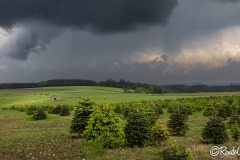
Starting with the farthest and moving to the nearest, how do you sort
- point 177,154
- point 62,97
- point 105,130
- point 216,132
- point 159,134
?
1. point 62,97
2. point 216,132
3. point 159,134
4. point 105,130
5. point 177,154

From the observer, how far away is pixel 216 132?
48.7 ft

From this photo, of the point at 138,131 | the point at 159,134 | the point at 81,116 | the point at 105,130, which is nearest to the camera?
the point at 105,130

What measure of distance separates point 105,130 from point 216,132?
823cm

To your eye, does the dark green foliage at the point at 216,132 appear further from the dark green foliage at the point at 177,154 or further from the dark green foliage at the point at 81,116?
the dark green foliage at the point at 81,116

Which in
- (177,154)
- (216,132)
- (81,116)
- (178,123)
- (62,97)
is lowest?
(62,97)

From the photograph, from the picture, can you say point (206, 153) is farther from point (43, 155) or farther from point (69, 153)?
point (43, 155)

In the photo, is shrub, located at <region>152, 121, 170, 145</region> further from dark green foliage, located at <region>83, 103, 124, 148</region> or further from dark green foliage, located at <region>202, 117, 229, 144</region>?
dark green foliage, located at <region>202, 117, 229, 144</region>

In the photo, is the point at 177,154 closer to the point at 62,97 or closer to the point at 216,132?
the point at 216,132

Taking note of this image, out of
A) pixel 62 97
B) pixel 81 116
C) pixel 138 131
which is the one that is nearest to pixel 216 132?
pixel 138 131

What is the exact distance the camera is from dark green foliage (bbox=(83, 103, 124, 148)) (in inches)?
506

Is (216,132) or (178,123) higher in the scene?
(216,132)

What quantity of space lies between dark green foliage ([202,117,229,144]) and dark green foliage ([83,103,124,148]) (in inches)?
264

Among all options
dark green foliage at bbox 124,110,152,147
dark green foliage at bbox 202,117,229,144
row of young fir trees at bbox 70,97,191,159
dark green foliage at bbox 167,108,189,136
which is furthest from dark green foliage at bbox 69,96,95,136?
dark green foliage at bbox 202,117,229,144

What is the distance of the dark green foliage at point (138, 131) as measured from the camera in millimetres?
13305
